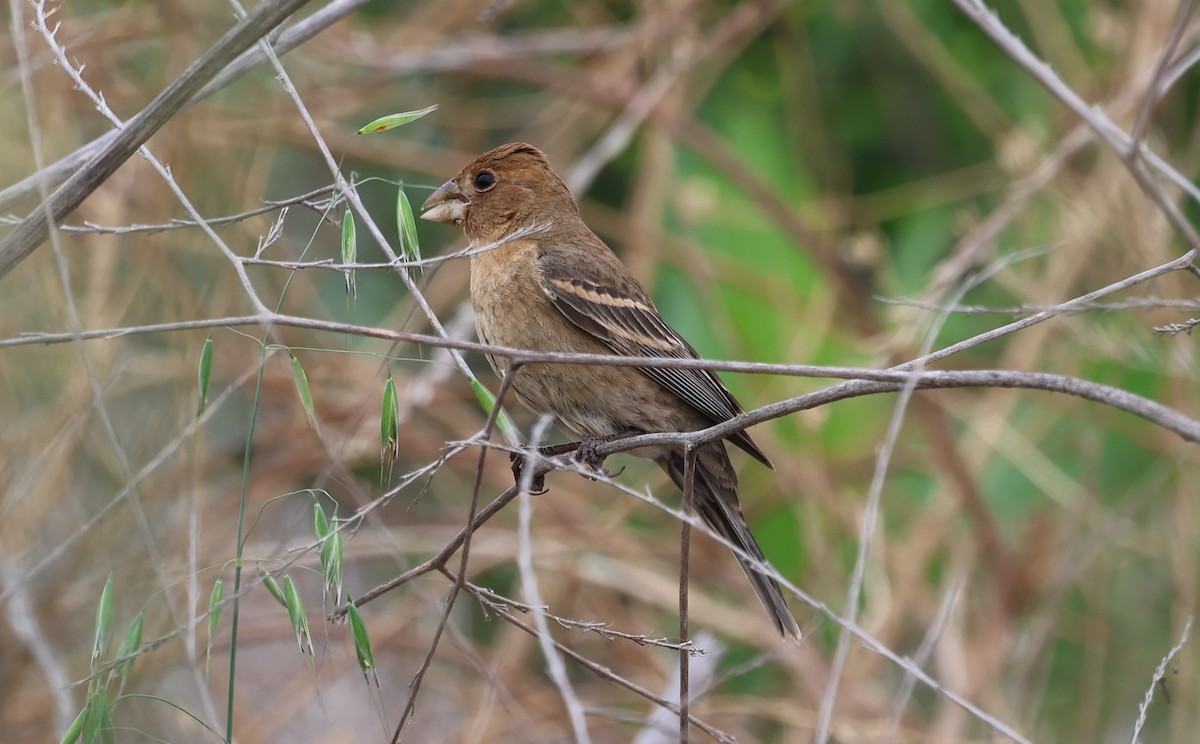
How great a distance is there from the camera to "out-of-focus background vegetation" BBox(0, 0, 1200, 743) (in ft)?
18.0

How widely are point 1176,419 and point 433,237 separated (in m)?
5.60

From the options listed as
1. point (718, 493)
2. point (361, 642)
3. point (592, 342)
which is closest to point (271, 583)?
point (361, 642)

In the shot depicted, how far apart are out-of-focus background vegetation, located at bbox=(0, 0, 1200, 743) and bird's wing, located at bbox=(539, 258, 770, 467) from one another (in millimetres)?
1110

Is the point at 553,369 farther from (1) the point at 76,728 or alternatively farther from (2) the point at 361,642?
(1) the point at 76,728

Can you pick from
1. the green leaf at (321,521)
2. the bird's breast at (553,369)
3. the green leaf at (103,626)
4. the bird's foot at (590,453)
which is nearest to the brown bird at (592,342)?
the bird's breast at (553,369)

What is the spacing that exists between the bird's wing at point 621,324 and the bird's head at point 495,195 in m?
0.43

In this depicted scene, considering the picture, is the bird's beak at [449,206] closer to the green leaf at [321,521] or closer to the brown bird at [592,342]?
the brown bird at [592,342]

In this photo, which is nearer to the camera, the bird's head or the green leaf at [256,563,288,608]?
the green leaf at [256,563,288,608]

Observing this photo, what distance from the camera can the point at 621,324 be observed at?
13.8ft

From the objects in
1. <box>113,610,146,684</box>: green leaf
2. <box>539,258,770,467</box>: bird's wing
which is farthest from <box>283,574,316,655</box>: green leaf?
<box>539,258,770,467</box>: bird's wing

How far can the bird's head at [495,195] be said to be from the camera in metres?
4.48

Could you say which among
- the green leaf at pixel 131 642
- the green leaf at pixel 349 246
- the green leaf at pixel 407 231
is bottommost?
the green leaf at pixel 131 642

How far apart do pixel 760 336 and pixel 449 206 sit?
8.10ft

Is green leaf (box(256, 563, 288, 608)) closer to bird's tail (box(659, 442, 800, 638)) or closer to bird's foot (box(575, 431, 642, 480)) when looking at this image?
bird's foot (box(575, 431, 642, 480))
